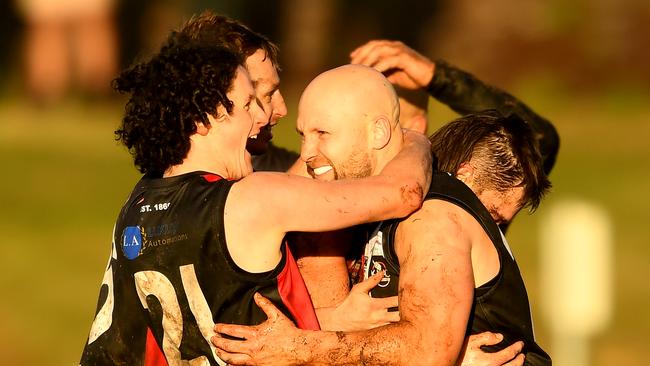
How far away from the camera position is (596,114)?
2575cm

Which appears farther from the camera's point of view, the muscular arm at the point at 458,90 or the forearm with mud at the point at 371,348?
the muscular arm at the point at 458,90

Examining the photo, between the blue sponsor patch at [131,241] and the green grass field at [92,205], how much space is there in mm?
9121

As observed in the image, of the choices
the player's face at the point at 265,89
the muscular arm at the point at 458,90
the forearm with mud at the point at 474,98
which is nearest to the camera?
the player's face at the point at 265,89

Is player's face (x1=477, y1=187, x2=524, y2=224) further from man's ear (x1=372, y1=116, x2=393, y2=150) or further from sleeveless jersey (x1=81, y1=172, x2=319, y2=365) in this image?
sleeveless jersey (x1=81, y1=172, x2=319, y2=365)

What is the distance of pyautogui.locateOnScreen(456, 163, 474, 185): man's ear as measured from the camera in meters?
6.04

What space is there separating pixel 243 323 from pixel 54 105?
20903mm

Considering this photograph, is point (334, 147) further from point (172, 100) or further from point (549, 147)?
point (549, 147)

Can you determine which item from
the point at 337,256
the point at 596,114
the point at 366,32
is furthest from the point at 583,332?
the point at 366,32

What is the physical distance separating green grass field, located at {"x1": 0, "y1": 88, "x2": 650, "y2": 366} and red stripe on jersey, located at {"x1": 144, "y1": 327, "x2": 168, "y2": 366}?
29.4ft

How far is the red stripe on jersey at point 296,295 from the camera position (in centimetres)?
563

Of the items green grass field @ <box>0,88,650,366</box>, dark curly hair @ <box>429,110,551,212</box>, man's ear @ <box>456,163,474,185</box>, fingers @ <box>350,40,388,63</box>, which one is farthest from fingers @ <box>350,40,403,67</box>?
green grass field @ <box>0,88,650,366</box>

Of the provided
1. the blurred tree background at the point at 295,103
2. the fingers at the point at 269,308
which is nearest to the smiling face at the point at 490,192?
the fingers at the point at 269,308

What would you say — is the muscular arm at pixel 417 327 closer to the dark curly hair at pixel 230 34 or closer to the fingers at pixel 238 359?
the fingers at pixel 238 359

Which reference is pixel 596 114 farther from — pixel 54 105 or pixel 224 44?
pixel 224 44
